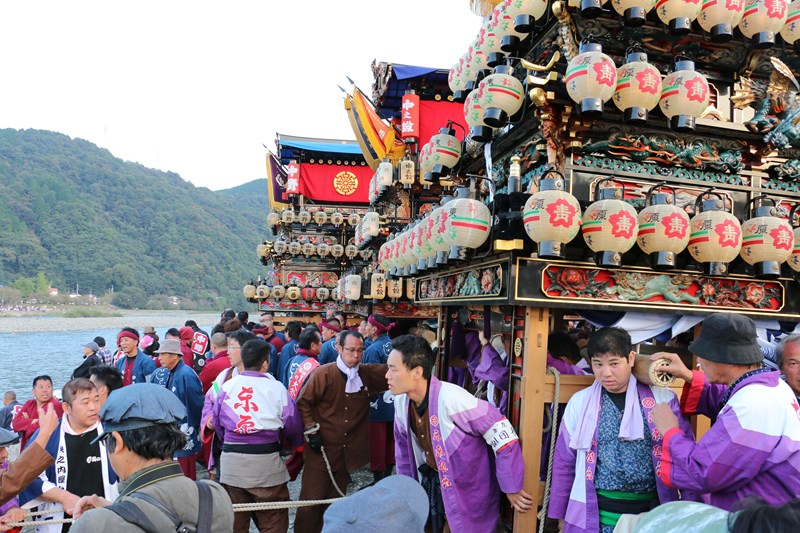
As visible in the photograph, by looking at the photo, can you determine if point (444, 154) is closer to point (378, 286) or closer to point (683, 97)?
point (683, 97)

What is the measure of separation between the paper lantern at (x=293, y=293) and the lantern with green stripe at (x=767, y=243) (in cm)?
1726

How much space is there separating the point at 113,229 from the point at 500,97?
6565 cm

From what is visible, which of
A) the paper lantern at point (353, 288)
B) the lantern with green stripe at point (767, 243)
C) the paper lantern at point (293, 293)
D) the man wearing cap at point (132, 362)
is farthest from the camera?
the paper lantern at point (293, 293)

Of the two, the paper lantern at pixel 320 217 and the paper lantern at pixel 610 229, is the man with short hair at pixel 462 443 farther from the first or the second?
the paper lantern at pixel 320 217

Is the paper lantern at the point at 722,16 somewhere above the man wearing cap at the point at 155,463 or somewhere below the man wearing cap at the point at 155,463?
above

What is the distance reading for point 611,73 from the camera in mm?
3896

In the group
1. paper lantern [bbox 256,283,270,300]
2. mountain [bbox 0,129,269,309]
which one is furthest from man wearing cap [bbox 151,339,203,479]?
mountain [bbox 0,129,269,309]

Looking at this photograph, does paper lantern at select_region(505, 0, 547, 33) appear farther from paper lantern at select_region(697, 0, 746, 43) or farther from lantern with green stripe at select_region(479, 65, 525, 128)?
paper lantern at select_region(697, 0, 746, 43)

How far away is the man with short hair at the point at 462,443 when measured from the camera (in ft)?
12.6

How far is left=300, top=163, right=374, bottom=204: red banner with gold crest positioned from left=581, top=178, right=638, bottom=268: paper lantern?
1755cm

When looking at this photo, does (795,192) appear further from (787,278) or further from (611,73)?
(611,73)

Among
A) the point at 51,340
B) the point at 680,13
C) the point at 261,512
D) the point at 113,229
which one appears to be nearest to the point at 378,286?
the point at 261,512

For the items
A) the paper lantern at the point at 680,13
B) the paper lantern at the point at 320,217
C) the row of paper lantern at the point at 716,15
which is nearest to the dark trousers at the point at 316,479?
the row of paper lantern at the point at 716,15

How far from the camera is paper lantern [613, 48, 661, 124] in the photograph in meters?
4.04
